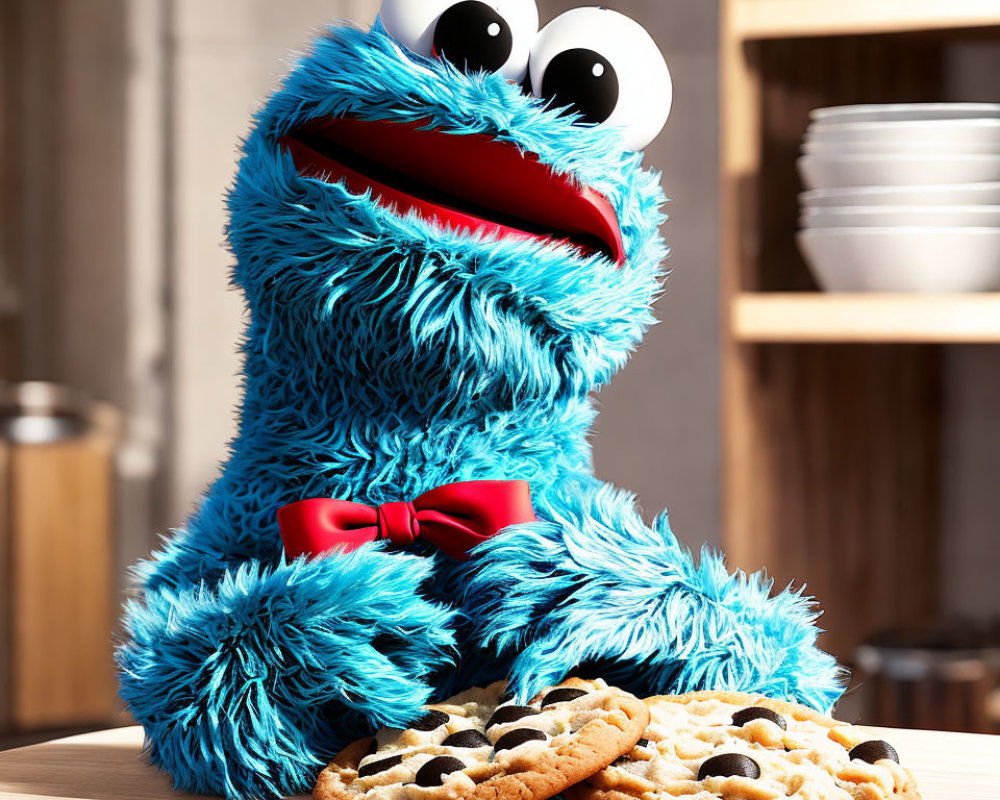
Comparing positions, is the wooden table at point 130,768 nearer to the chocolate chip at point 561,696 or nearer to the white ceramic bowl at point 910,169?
the chocolate chip at point 561,696

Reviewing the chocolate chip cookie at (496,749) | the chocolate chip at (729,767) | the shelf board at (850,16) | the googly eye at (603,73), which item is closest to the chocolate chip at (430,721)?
the chocolate chip cookie at (496,749)

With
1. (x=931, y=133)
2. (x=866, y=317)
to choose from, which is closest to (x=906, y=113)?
(x=931, y=133)

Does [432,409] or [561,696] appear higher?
[432,409]

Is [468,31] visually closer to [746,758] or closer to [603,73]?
[603,73]

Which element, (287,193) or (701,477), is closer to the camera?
(287,193)

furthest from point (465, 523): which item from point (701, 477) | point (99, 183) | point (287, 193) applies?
point (99, 183)

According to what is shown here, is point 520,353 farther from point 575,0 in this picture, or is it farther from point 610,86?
point 575,0
